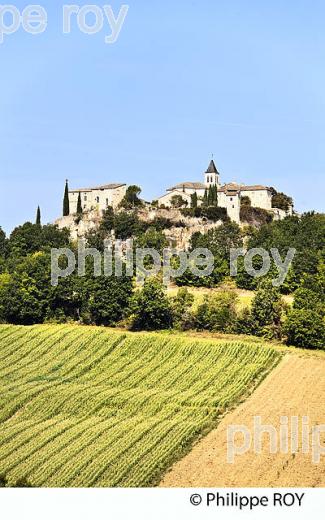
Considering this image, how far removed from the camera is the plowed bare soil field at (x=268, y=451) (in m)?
24.2

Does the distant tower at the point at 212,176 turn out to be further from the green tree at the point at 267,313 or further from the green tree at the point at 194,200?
the green tree at the point at 267,313

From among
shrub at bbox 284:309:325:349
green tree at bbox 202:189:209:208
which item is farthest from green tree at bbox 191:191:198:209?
shrub at bbox 284:309:325:349

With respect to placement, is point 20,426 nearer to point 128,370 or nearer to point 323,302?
point 128,370

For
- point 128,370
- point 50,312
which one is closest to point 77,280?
point 50,312

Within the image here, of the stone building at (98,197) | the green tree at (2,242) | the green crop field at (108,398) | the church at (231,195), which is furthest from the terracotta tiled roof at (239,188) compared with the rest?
the green crop field at (108,398)

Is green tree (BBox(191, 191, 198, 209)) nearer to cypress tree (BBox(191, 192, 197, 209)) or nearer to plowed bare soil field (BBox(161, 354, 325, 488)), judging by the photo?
cypress tree (BBox(191, 192, 197, 209))

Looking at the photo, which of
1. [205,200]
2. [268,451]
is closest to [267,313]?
[268,451]

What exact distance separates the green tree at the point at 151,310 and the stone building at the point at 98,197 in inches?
974

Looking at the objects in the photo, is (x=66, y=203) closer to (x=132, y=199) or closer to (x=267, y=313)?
(x=132, y=199)

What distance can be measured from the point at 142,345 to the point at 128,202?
29460 millimetres

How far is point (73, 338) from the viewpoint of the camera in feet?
137

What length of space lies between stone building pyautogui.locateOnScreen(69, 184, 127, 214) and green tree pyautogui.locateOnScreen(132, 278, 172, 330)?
81.1 ft

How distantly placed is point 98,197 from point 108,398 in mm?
39014

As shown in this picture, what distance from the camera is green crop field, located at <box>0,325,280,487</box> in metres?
25.6
